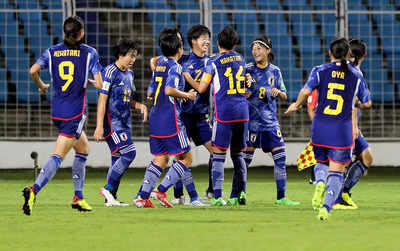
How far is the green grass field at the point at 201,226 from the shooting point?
586cm

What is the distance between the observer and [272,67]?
980cm

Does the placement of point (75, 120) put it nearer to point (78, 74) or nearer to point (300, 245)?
point (78, 74)

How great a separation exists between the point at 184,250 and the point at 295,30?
1102cm

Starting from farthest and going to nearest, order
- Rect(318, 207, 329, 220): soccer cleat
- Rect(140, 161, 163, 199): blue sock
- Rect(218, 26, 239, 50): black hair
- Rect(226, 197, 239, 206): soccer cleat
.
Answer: Rect(226, 197, 239, 206): soccer cleat < Rect(218, 26, 239, 50): black hair < Rect(140, 161, 163, 199): blue sock < Rect(318, 207, 329, 220): soccer cleat

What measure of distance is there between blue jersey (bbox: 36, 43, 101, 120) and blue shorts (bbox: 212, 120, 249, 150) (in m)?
1.50

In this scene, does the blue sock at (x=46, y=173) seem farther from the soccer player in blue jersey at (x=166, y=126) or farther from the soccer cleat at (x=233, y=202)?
the soccer cleat at (x=233, y=202)

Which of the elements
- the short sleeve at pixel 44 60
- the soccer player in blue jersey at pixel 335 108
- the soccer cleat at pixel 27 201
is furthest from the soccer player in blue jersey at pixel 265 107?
the soccer cleat at pixel 27 201

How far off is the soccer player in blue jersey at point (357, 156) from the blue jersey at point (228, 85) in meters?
1.09

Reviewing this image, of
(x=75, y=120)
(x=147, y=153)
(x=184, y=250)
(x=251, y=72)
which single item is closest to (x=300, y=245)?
(x=184, y=250)

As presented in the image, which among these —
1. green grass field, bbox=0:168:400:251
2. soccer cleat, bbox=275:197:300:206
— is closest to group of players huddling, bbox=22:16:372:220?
soccer cleat, bbox=275:197:300:206

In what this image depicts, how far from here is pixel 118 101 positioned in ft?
30.7

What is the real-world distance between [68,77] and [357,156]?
9.35ft

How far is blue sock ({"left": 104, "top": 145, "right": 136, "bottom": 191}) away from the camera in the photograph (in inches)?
367

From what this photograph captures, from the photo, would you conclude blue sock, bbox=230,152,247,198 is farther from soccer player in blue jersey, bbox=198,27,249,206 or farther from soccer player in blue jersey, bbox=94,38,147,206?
soccer player in blue jersey, bbox=94,38,147,206
